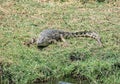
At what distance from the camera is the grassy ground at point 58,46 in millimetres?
7473

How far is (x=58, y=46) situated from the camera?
346 inches

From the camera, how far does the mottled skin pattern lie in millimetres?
8802

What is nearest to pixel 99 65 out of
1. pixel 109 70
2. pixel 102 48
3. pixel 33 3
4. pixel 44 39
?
pixel 109 70

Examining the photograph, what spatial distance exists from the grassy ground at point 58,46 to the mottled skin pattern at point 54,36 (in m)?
0.12

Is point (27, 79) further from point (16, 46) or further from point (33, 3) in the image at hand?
point (33, 3)

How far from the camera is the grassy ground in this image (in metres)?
7.47

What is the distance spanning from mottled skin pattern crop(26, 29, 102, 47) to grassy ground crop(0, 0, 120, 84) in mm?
125

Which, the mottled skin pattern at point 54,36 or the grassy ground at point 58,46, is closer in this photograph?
the grassy ground at point 58,46

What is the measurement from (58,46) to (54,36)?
40 centimetres

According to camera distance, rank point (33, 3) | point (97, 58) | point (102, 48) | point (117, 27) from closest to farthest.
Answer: point (97, 58)
point (102, 48)
point (117, 27)
point (33, 3)

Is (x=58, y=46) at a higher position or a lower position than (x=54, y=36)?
A: lower

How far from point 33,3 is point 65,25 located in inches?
86.5

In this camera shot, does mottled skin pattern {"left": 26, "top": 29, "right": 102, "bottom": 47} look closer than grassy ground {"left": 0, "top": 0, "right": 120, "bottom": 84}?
No

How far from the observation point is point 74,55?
26.8 feet
